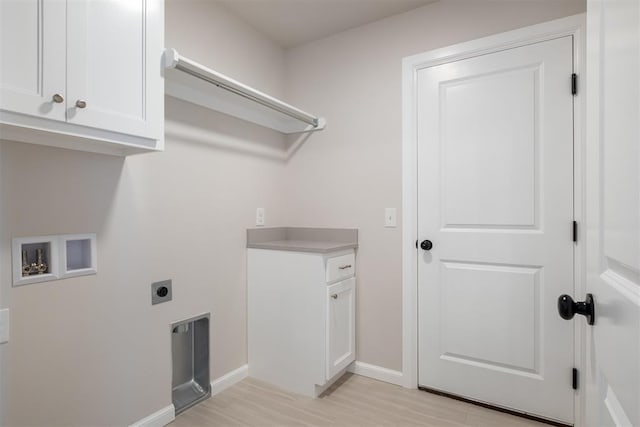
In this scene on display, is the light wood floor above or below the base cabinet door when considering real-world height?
below

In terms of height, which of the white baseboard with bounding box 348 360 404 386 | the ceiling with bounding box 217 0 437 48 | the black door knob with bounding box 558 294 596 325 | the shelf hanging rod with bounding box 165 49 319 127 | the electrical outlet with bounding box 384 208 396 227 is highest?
the ceiling with bounding box 217 0 437 48

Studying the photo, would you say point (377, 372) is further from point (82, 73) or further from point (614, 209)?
point (82, 73)

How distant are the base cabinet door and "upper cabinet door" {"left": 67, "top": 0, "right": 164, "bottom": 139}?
54.1 inches

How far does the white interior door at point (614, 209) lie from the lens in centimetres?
50

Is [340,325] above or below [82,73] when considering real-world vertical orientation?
below

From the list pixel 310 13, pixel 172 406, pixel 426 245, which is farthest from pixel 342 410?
pixel 310 13

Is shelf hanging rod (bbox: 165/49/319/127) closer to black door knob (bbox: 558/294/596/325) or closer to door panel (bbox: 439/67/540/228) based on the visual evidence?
door panel (bbox: 439/67/540/228)

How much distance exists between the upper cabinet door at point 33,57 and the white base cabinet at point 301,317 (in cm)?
143

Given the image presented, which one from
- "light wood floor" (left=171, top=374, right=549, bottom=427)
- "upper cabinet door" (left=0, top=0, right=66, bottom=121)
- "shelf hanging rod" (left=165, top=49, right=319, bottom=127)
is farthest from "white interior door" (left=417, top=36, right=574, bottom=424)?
"upper cabinet door" (left=0, top=0, right=66, bottom=121)

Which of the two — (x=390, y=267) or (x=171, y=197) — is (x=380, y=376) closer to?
(x=390, y=267)

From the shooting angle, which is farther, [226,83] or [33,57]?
[226,83]

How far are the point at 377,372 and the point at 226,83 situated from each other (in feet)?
6.69

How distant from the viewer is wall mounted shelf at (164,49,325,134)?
160cm

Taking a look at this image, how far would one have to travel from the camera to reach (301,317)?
2.11 m
